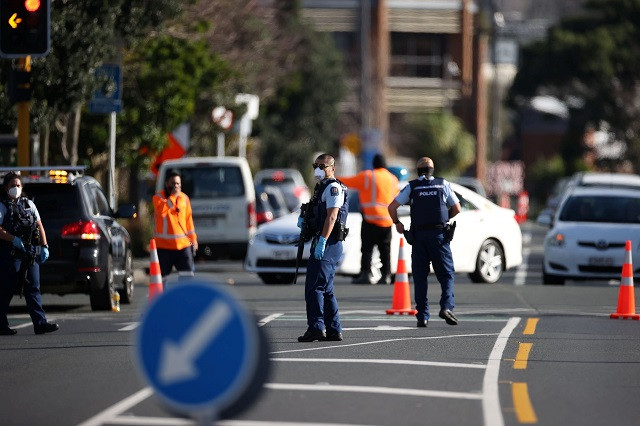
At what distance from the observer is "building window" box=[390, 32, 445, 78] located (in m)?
79.4

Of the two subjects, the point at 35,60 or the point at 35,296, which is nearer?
the point at 35,296

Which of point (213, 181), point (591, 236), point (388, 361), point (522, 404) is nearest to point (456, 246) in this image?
point (591, 236)

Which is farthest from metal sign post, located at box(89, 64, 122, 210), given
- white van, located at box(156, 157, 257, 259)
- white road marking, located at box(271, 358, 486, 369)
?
white road marking, located at box(271, 358, 486, 369)

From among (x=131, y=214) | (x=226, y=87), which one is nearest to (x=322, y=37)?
(x=226, y=87)

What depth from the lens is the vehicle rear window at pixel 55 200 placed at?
19.9 metres

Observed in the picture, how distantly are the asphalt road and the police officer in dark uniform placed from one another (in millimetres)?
389

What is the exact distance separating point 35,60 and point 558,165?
188ft

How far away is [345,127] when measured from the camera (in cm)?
7775

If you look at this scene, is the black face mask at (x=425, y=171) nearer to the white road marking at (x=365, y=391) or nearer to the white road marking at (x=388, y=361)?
Result: the white road marking at (x=365, y=391)

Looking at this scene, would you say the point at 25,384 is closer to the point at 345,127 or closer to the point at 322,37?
the point at 322,37

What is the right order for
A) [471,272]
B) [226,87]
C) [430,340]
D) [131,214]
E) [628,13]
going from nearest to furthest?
[430,340] < [131,214] < [471,272] < [226,87] < [628,13]

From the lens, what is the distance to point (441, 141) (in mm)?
76625

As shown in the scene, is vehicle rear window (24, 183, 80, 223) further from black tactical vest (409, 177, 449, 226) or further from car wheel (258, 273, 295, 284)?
car wheel (258, 273, 295, 284)

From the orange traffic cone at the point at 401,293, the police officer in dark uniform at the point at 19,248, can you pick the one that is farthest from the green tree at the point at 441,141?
the police officer in dark uniform at the point at 19,248
